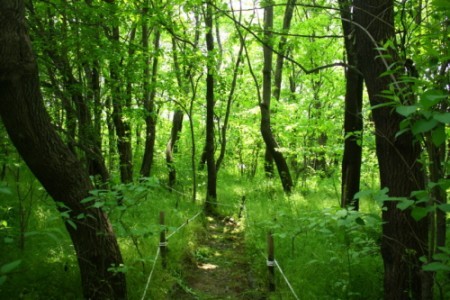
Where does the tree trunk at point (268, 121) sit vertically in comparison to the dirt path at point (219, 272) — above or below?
above

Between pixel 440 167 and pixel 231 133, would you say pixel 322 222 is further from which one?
pixel 231 133

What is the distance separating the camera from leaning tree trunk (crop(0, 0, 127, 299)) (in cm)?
332

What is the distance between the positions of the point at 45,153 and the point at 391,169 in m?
3.61

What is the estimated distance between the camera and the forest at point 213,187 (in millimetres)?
2631

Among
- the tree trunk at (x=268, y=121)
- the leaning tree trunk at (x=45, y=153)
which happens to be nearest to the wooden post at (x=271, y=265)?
the leaning tree trunk at (x=45, y=153)

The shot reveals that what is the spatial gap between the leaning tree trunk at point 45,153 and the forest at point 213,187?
0.05 ft

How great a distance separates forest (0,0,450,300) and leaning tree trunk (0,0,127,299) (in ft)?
0.05

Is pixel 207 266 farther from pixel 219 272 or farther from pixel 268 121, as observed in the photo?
pixel 268 121

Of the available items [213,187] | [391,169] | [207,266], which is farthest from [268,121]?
[391,169]

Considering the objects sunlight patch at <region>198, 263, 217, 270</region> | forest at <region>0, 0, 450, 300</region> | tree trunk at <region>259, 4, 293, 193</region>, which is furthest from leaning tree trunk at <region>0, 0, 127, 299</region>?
tree trunk at <region>259, 4, 293, 193</region>

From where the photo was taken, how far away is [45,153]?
370cm

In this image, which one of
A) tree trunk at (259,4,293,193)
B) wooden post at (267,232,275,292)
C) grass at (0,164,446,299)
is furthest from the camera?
tree trunk at (259,4,293,193)

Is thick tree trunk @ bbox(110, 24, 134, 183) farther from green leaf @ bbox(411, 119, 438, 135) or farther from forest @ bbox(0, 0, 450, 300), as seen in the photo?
green leaf @ bbox(411, 119, 438, 135)

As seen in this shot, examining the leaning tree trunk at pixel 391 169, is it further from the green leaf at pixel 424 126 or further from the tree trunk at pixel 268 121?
the tree trunk at pixel 268 121
